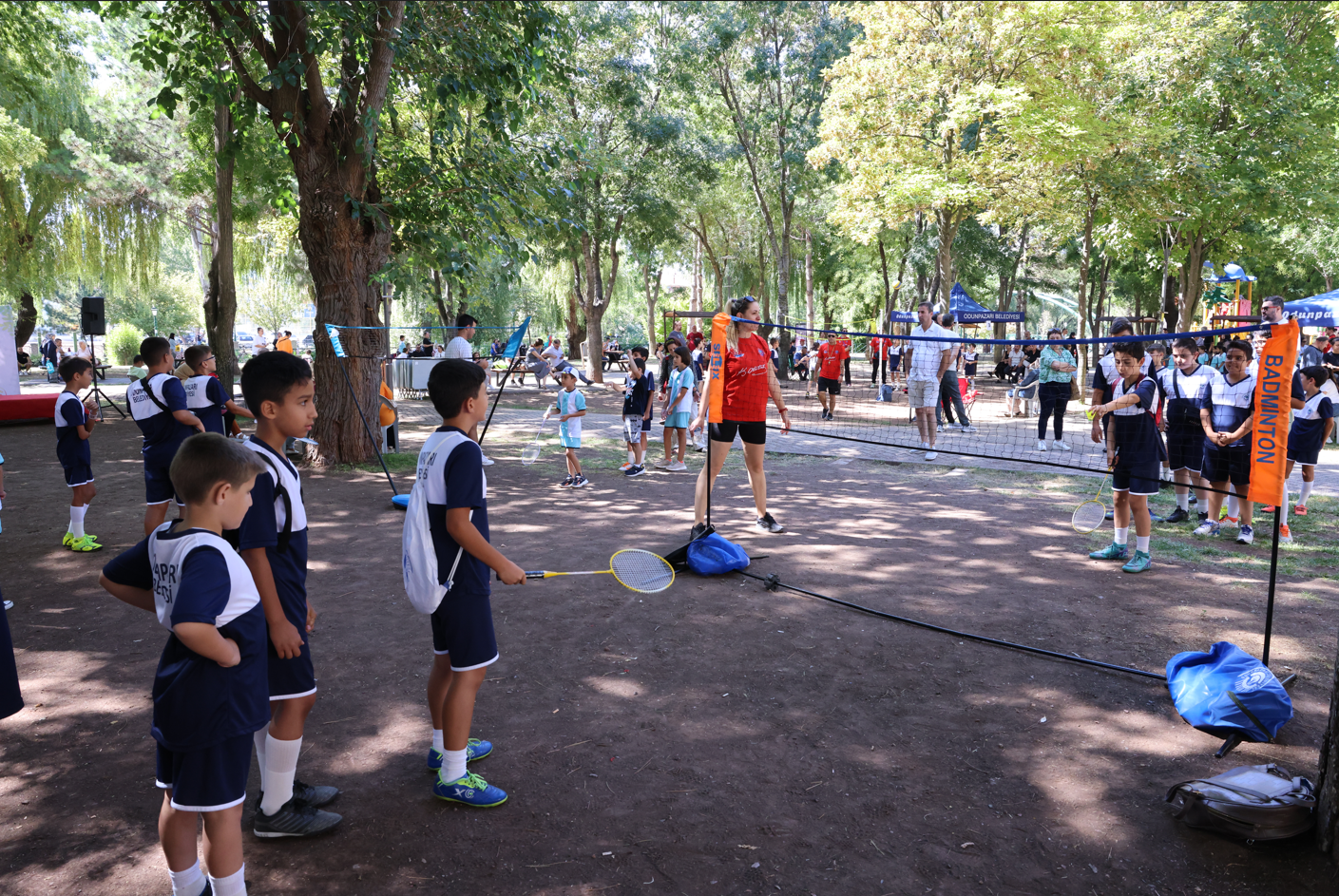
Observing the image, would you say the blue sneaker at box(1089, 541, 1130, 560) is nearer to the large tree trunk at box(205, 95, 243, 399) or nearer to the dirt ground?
the dirt ground

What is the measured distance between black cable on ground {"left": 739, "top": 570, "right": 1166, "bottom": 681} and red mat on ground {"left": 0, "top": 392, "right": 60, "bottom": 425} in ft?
60.8

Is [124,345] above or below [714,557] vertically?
above

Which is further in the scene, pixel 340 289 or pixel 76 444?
pixel 340 289

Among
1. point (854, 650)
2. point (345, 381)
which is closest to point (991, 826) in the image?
point (854, 650)

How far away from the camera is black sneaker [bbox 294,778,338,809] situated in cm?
335

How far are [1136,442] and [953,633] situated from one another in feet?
8.97

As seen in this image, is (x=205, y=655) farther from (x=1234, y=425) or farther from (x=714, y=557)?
Result: (x=1234, y=425)

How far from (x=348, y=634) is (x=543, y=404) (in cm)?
1714

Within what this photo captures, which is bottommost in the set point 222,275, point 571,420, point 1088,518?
point 1088,518

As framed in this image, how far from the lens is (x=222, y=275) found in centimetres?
1775

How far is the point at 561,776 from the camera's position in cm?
368

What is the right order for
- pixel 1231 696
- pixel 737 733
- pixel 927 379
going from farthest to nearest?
pixel 927 379, pixel 737 733, pixel 1231 696

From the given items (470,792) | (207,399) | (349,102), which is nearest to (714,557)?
(470,792)

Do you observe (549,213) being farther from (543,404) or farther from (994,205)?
(994,205)
